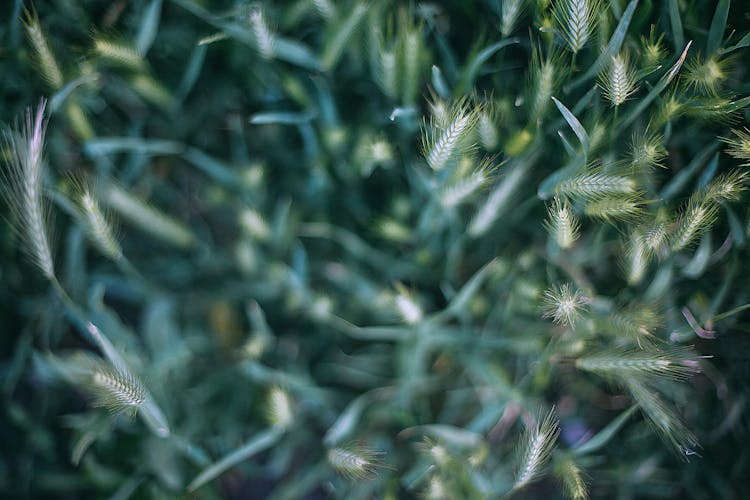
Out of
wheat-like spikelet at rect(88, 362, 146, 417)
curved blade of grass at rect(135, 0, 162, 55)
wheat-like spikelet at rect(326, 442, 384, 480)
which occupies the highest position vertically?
curved blade of grass at rect(135, 0, 162, 55)

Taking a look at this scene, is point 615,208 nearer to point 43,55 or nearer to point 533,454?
point 533,454

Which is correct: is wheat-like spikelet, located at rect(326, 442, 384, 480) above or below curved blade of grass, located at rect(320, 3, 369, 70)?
below

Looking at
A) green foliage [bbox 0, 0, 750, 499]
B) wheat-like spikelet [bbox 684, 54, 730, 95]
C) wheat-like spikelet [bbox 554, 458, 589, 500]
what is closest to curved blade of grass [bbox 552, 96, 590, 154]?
green foliage [bbox 0, 0, 750, 499]

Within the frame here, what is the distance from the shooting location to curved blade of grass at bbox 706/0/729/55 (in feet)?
1.94

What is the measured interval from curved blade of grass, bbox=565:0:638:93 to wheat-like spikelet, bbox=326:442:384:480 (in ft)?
1.55

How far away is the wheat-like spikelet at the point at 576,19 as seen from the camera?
525 mm

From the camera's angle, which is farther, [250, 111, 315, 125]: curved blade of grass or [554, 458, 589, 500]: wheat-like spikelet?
[250, 111, 315, 125]: curved blade of grass

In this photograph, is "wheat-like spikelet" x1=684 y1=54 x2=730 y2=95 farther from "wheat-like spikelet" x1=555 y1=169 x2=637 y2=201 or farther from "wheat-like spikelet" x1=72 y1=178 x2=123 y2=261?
"wheat-like spikelet" x1=72 y1=178 x2=123 y2=261

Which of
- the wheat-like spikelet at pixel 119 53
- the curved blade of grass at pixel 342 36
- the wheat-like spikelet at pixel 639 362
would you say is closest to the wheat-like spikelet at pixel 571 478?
the wheat-like spikelet at pixel 639 362

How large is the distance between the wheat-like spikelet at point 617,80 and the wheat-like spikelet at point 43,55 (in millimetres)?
593

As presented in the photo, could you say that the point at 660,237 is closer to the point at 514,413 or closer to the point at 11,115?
the point at 514,413

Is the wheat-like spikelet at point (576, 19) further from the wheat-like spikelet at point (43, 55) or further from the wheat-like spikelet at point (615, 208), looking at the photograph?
the wheat-like spikelet at point (43, 55)

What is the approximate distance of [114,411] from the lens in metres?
0.64

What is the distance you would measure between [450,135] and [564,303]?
0.20 metres
